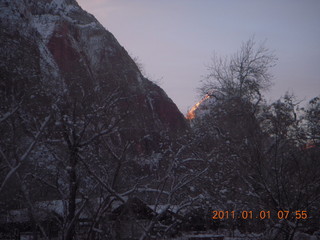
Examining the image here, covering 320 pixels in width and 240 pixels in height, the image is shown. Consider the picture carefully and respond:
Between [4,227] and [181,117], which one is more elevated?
[181,117]

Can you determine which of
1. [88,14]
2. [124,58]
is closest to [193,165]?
[124,58]

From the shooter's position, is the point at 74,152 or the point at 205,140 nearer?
the point at 74,152

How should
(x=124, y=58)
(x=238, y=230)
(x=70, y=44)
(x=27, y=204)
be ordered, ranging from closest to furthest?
(x=27, y=204), (x=238, y=230), (x=70, y=44), (x=124, y=58)

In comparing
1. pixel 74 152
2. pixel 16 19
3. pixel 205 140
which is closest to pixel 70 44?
pixel 16 19

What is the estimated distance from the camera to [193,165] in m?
14.0

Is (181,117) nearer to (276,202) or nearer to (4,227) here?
(4,227)

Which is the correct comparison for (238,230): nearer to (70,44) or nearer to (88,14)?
(70,44)

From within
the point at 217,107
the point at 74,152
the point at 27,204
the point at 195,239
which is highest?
the point at 217,107

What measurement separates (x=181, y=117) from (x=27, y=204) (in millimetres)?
30918

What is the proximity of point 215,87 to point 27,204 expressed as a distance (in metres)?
12.8

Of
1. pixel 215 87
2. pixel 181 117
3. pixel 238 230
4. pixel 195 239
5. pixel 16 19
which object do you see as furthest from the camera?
pixel 181 117

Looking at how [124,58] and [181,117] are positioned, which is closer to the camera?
[181,117]

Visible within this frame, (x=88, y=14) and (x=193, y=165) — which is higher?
(x=88, y=14)

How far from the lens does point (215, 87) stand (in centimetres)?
1750
